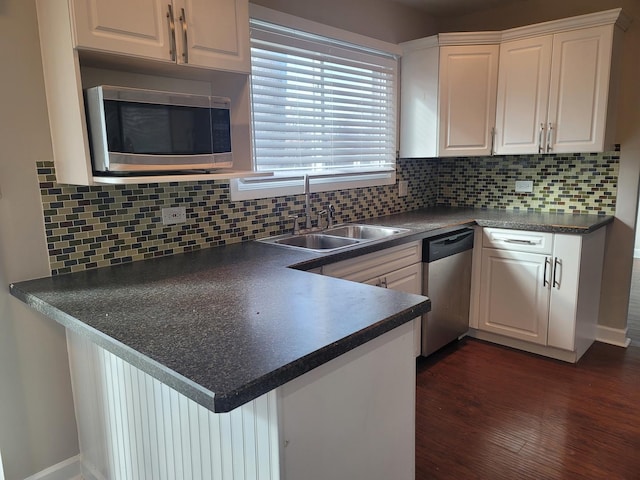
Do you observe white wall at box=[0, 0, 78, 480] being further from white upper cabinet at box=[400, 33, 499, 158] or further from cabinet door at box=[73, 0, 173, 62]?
white upper cabinet at box=[400, 33, 499, 158]

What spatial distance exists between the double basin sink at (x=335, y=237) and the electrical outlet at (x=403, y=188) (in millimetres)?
756

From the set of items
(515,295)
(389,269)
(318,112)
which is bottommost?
(515,295)

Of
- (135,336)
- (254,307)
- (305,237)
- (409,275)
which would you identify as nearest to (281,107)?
(305,237)

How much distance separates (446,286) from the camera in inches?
120

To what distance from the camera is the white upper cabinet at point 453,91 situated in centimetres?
326

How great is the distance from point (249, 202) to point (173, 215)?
495mm

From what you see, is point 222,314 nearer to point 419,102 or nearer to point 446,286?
point 446,286

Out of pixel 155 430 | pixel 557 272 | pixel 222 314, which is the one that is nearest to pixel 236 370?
pixel 222 314

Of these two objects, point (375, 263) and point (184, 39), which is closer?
point (184, 39)

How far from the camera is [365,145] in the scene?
3.36 metres

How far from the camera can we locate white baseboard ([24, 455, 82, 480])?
1912mm

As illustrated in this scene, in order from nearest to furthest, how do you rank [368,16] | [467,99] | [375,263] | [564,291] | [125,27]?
1. [125,27]
2. [375,263]
3. [564,291]
4. [368,16]
5. [467,99]

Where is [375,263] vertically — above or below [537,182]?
below

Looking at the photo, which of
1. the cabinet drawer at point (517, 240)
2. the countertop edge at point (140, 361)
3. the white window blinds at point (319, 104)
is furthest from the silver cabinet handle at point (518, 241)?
the countertop edge at point (140, 361)
